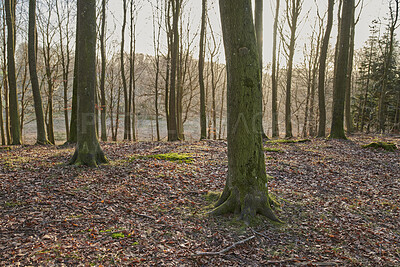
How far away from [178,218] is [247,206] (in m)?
1.28

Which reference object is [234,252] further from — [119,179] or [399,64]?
[399,64]

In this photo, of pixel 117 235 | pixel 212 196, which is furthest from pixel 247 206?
pixel 117 235

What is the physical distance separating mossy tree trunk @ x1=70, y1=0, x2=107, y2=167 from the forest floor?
0.56 m

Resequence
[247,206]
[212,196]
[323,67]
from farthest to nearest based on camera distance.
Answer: [323,67]
[212,196]
[247,206]

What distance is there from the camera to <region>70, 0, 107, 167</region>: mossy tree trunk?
7.39 metres

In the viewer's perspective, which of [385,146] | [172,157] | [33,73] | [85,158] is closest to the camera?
[85,158]

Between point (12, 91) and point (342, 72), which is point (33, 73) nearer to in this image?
point (12, 91)

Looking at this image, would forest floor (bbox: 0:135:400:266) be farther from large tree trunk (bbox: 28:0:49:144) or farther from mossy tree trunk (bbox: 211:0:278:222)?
large tree trunk (bbox: 28:0:49:144)

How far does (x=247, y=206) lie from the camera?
4.72 m

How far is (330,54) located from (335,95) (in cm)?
1793

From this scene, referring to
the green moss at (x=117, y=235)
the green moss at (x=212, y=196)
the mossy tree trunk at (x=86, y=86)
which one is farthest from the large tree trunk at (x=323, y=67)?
the green moss at (x=117, y=235)

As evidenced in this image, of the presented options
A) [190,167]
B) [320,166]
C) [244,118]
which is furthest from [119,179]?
[320,166]

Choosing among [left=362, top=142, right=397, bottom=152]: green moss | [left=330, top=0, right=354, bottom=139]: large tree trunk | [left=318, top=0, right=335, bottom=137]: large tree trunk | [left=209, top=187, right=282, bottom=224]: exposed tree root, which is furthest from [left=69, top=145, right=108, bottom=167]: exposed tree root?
[left=318, top=0, right=335, bottom=137]: large tree trunk

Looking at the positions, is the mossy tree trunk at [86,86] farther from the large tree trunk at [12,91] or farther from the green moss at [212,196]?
the large tree trunk at [12,91]
